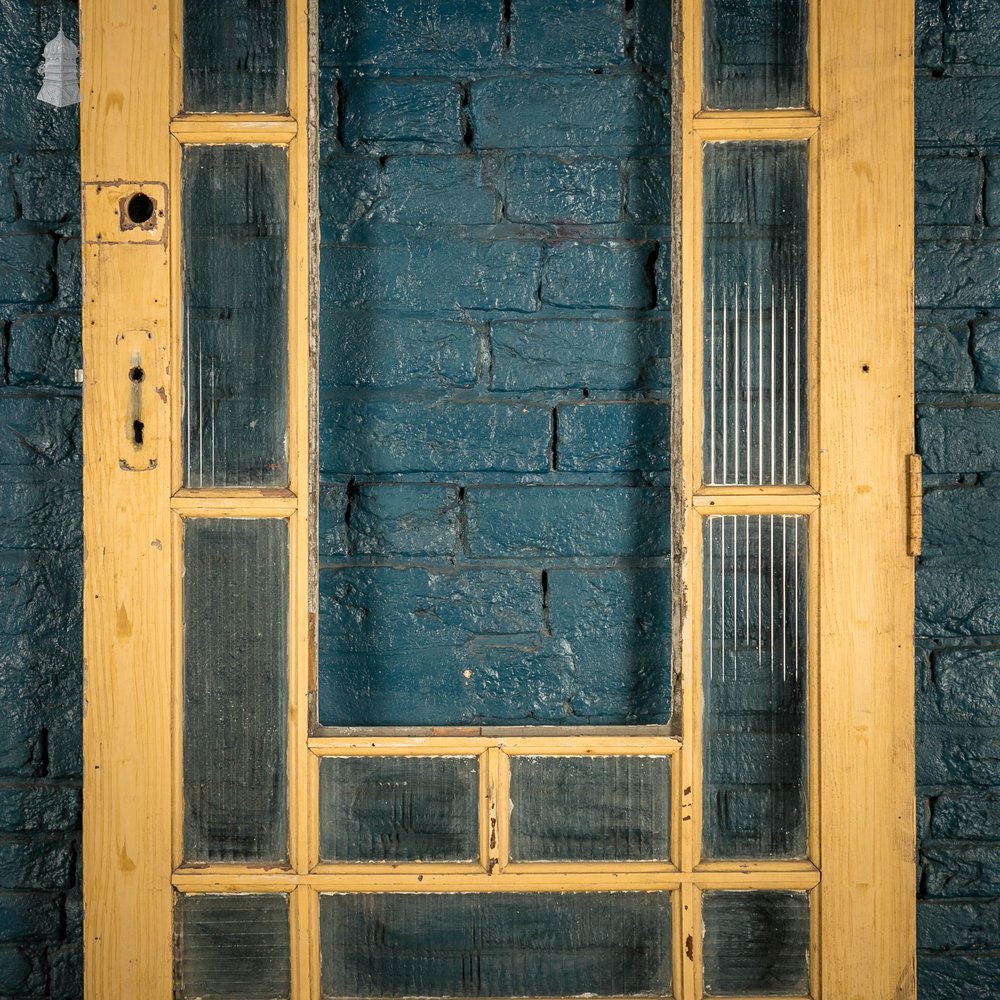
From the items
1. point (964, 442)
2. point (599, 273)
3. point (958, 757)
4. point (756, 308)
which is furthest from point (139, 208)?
point (958, 757)

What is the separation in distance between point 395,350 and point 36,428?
1.78ft

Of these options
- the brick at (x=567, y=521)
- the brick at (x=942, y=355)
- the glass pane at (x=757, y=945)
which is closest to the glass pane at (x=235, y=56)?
the brick at (x=567, y=521)

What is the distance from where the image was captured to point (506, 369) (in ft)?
4.40

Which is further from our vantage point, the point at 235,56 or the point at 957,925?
the point at 957,925

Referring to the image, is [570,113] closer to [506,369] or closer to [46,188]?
[506,369]

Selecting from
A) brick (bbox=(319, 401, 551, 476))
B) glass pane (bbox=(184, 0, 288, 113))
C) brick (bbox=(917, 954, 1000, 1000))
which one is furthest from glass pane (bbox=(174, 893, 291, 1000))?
glass pane (bbox=(184, 0, 288, 113))

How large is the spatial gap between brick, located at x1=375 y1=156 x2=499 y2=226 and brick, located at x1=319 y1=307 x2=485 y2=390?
0.15 meters

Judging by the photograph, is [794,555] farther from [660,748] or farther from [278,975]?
[278,975]

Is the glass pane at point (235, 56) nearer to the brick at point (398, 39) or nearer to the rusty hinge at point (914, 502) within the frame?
the brick at point (398, 39)

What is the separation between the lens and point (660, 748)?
118cm

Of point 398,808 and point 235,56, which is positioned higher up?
point 235,56

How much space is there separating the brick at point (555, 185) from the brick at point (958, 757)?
2.99 ft

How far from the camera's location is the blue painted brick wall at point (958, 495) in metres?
1.32

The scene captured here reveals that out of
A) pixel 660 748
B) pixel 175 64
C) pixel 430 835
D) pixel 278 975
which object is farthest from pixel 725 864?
pixel 175 64
